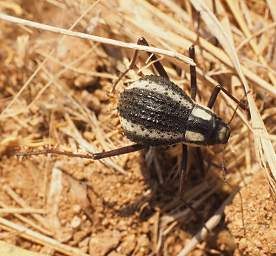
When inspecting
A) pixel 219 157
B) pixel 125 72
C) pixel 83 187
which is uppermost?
pixel 125 72

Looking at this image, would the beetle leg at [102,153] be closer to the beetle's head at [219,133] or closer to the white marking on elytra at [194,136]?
the white marking on elytra at [194,136]

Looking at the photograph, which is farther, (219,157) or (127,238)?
(219,157)

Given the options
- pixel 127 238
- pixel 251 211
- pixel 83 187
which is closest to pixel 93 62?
pixel 83 187

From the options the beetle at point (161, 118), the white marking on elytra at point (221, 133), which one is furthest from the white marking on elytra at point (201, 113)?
the white marking on elytra at point (221, 133)

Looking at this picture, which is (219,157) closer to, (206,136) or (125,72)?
(206,136)

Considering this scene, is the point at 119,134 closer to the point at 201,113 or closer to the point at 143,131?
the point at 143,131

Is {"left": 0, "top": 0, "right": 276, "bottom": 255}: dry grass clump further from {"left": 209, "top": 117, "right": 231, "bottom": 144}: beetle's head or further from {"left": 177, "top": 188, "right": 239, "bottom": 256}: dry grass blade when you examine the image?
{"left": 209, "top": 117, "right": 231, "bottom": 144}: beetle's head

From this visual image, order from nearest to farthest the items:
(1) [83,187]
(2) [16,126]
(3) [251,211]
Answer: (3) [251,211]
(1) [83,187]
(2) [16,126]
